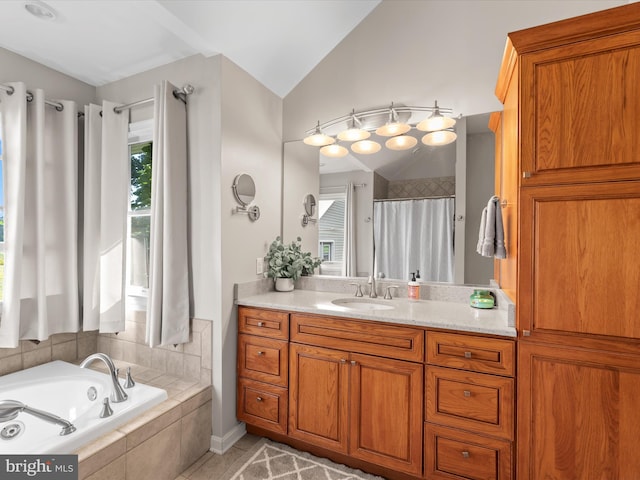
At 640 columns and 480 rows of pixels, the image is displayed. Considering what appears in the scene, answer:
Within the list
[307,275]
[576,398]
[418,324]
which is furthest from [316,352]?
[576,398]

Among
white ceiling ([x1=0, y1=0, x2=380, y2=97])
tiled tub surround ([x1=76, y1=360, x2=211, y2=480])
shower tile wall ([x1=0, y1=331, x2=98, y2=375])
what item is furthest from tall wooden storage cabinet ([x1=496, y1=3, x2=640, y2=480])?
shower tile wall ([x1=0, y1=331, x2=98, y2=375])

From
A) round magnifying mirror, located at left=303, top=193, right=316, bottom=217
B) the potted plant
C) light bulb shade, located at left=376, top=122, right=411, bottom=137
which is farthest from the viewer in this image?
round magnifying mirror, located at left=303, top=193, right=316, bottom=217

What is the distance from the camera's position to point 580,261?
54.4 inches

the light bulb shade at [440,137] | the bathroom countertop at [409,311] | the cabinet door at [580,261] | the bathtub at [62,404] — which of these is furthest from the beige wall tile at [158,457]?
the light bulb shade at [440,137]

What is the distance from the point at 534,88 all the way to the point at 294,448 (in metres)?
2.39

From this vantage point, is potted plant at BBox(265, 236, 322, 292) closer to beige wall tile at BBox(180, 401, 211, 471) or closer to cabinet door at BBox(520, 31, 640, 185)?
beige wall tile at BBox(180, 401, 211, 471)

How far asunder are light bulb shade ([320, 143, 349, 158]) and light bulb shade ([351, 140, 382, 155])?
110 millimetres

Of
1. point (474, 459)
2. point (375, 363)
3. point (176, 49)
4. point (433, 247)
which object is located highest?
point (176, 49)

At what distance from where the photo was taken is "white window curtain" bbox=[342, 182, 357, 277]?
98.5 inches

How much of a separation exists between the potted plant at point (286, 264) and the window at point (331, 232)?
0.11 meters

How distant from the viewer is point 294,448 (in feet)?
6.89

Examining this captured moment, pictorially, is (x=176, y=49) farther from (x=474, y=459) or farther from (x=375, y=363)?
(x=474, y=459)

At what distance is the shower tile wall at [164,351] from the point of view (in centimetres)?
216

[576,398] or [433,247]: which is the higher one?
[433,247]
